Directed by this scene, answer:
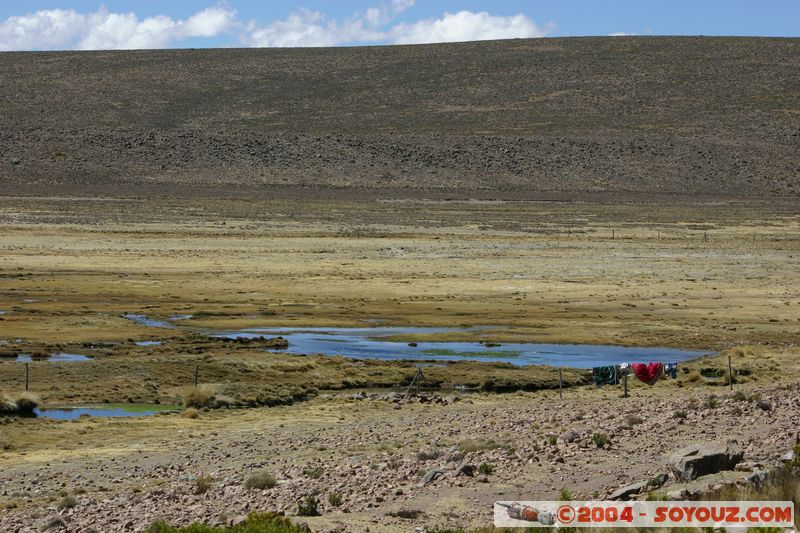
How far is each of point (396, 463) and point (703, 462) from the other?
478cm

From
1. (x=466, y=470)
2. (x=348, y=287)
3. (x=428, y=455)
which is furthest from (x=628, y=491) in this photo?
(x=348, y=287)

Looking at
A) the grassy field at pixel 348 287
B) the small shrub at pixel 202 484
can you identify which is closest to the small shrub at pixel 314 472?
the small shrub at pixel 202 484

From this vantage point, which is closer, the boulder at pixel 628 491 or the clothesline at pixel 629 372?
the boulder at pixel 628 491

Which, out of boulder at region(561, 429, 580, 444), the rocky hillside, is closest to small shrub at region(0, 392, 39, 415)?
boulder at region(561, 429, 580, 444)

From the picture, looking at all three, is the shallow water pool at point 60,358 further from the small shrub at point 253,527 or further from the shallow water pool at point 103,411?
the small shrub at point 253,527

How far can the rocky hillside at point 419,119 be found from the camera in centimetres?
10031

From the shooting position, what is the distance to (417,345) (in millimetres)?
33312

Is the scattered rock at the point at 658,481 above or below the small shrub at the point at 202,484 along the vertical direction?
above

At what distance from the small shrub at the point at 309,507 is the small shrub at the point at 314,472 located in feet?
6.05

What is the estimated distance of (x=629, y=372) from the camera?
2739cm

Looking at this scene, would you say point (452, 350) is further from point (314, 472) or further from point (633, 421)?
point (314, 472)

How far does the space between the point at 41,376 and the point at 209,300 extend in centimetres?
1391

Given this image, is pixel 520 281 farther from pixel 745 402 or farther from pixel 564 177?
pixel 564 177

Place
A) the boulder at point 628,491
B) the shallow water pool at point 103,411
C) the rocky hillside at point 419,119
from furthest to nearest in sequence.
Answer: the rocky hillside at point 419,119 → the shallow water pool at point 103,411 → the boulder at point 628,491
